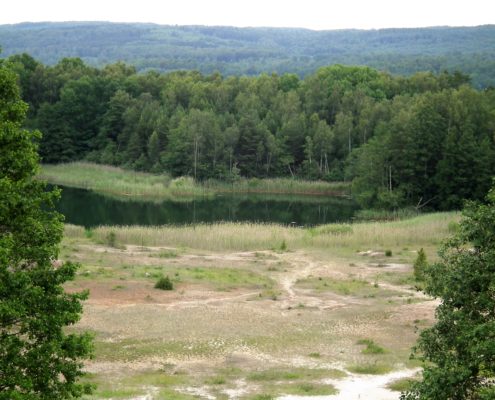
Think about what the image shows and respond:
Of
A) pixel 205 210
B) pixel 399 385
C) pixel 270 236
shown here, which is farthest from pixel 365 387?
pixel 205 210

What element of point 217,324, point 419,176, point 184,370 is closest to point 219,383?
point 184,370

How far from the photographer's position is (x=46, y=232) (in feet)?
53.0

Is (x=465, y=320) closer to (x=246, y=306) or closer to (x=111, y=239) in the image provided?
(x=246, y=306)

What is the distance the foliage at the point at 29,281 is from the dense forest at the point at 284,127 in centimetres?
6153

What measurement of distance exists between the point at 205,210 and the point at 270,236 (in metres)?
25.5

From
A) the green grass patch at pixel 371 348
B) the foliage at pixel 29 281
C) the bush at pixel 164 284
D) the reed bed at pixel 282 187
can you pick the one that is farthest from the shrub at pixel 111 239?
the reed bed at pixel 282 187

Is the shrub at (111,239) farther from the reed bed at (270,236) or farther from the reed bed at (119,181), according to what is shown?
the reed bed at (119,181)

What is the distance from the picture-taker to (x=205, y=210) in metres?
79.1

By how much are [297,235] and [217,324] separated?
23.6 meters

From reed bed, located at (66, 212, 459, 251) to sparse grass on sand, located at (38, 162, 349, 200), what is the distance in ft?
110

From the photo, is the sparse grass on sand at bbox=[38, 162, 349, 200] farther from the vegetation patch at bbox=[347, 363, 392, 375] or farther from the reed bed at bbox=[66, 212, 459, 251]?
the vegetation patch at bbox=[347, 363, 392, 375]

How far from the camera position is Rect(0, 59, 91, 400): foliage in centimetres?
1508

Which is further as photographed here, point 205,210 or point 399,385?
point 205,210

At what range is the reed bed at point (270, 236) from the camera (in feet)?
172
